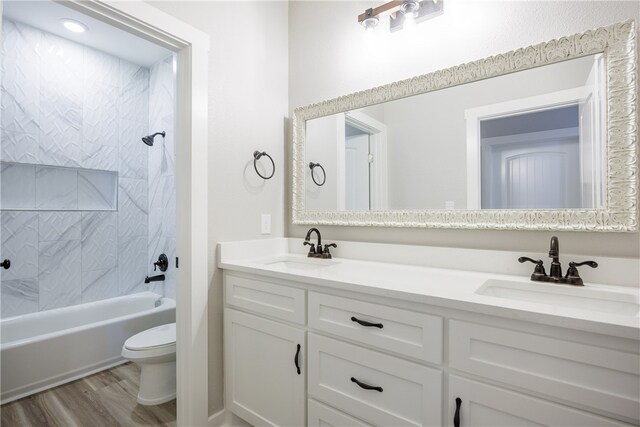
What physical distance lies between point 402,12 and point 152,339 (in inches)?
95.4

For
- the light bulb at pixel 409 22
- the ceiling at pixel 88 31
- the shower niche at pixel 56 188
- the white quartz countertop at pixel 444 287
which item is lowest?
the white quartz countertop at pixel 444 287

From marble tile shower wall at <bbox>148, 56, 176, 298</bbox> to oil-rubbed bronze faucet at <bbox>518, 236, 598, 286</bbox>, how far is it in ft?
8.84

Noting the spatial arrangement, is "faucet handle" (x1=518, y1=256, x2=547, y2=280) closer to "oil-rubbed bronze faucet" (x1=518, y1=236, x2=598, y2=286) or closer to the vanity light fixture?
"oil-rubbed bronze faucet" (x1=518, y1=236, x2=598, y2=286)

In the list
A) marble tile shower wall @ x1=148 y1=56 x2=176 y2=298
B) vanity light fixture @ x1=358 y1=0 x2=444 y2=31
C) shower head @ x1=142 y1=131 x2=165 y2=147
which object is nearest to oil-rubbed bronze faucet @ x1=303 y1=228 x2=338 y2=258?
vanity light fixture @ x1=358 y1=0 x2=444 y2=31

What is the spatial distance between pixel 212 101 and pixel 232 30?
1.52ft

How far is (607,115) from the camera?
1.15 meters

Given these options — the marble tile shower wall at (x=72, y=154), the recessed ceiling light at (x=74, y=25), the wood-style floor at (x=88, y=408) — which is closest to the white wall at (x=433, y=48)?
the wood-style floor at (x=88, y=408)

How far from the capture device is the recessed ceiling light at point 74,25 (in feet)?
7.77

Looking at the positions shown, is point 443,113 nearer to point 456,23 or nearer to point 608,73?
point 456,23

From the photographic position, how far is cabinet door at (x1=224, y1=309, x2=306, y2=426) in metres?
1.37

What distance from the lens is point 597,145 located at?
1166 mm

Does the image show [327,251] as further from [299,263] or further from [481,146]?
[481,146]

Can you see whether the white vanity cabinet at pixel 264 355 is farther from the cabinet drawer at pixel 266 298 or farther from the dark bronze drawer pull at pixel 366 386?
the dark bronze drawer pull at pixel 366 386

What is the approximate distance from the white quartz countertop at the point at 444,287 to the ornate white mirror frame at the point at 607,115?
0.23 m
